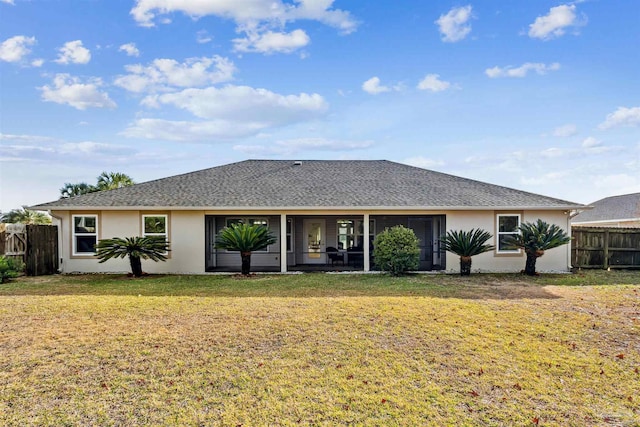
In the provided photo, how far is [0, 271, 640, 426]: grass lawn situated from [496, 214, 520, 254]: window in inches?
201

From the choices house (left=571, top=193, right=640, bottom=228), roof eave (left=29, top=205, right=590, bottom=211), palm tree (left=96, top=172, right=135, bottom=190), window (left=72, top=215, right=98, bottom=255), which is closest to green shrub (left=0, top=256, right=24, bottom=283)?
window (left=72, top=215, right=98, bottom=255)

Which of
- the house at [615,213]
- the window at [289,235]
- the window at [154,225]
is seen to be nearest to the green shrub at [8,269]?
the window at [154,225]

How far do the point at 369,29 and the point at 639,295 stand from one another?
477 inches

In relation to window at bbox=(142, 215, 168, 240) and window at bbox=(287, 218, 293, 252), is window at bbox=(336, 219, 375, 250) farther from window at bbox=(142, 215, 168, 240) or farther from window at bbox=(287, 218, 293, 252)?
window at bbox=(142, 215, 168, 240)

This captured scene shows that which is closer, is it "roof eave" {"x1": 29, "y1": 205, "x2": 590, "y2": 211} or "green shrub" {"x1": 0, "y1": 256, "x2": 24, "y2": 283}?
"green shrub" {"x1": 0, "y1": 256, "x2": 24, "y2": 283}

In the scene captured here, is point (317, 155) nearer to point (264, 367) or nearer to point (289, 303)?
point (289, 303)

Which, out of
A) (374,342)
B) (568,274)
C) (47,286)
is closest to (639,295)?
(568,274)

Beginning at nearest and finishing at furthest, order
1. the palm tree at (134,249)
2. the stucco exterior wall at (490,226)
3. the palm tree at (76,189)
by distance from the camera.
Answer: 1. the palm tree at (134,249)
2. the stucco exterior wall at (490,226)
3. the palm tree at (76,189)

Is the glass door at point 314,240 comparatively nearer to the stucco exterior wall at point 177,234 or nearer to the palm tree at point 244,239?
the stucco exterior wall at point 177,234

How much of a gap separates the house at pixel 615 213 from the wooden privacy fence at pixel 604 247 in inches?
450

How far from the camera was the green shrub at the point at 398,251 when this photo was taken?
12.9 meters

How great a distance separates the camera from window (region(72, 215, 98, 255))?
13.9m

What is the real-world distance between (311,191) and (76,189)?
15.7 meters

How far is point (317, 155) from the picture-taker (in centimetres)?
2217
